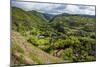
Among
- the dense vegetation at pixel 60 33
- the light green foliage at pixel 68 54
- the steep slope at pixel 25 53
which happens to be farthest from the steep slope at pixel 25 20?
the light green foliage at pixel 68 54

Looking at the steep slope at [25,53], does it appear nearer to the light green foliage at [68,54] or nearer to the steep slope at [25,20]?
the steep slope at [25,20]

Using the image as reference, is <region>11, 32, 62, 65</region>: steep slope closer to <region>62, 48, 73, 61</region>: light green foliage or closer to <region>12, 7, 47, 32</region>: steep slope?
<region>12, 7, 47, 32</region>: steep slope

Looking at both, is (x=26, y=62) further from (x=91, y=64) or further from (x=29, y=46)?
(x=91, y=64)

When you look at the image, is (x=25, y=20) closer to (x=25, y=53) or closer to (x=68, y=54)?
(x=25, y=53)

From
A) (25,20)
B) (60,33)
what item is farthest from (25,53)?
(60,33)

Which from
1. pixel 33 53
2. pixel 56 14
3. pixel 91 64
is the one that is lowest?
pixel 91 64
